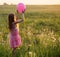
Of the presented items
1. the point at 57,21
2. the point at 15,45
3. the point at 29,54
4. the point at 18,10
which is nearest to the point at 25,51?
the point at 29,54

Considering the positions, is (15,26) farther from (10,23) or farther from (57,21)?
(57,21)

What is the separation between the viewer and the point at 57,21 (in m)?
4.60

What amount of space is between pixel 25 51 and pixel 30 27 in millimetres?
1219

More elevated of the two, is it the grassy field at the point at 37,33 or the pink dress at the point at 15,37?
the pink dress at the point at 15,37

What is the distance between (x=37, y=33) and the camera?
411 centimetres

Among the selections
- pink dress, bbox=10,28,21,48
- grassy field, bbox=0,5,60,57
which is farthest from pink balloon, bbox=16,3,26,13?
grassy field, bbox=0,5,60,57

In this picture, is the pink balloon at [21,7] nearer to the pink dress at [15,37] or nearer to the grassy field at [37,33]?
the pink dress at [15,37]

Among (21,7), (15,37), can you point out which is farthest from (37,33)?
(21,7)

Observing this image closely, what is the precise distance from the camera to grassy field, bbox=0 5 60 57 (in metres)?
3.27

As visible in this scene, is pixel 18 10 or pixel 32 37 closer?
pixel 18 10

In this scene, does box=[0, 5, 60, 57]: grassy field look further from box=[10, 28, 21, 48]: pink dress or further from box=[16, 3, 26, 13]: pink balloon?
box=[16, 3, 26, 13]: pink balloon

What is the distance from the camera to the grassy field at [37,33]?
327 cm

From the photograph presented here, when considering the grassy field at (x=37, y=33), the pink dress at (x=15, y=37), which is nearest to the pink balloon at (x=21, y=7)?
the pink dress at (x=15, y=37)

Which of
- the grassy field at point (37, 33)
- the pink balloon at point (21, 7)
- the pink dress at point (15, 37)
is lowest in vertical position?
the grassy field at point (37, 33)
